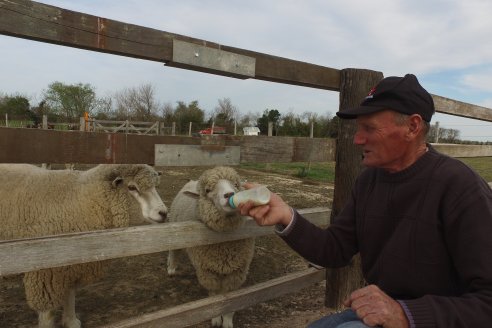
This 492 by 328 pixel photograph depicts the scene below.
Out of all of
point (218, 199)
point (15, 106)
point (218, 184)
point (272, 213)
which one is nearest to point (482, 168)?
point (218, 184)

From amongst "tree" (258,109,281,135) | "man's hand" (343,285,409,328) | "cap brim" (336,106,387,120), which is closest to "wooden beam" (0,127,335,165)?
"cap brim" (336,106,387,120)

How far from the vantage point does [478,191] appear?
1422mm

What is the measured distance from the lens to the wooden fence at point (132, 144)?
183 cm

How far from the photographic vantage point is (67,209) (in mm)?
3148

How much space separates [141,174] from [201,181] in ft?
1.72

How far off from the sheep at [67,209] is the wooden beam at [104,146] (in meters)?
0.94

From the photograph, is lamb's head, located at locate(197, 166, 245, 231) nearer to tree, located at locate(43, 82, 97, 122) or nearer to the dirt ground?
the dirt ground

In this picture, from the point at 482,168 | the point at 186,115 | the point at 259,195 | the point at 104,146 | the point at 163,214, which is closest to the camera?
the point at 259,195

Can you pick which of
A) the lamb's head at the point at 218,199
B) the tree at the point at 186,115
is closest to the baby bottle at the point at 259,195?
the lamb's head at the point at 218,199

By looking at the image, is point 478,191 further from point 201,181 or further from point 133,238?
point 201,181

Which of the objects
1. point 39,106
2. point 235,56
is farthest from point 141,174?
point 39,106

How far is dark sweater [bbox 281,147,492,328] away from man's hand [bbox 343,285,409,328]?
3 cm

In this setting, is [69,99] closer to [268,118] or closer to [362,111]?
[268,118]

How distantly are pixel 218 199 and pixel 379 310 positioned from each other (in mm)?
1686
